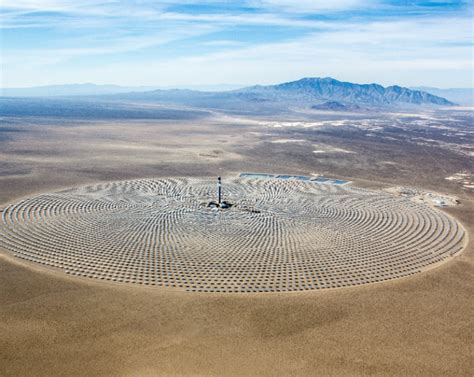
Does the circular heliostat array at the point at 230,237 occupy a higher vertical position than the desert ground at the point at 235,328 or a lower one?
higher

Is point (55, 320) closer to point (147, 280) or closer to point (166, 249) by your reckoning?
point (147, 280)

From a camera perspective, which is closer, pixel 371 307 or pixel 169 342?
pixel 169 342

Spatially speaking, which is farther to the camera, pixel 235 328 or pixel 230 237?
pixel 230 237

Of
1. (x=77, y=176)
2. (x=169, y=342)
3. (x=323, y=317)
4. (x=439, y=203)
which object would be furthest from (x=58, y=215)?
(x=439, y=203)

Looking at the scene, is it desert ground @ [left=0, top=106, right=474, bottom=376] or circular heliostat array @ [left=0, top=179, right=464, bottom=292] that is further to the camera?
circular heliostat array @ [left=0, top=179, right=464, bottom=292]

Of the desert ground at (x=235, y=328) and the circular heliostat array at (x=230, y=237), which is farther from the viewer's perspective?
the circular heliostat array at (x=230, y=237)

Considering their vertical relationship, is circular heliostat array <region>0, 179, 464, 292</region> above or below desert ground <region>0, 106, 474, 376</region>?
above

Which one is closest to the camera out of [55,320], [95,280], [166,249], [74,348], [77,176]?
[74,348]

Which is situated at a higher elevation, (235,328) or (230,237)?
(230,237)
